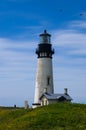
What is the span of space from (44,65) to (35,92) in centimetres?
435

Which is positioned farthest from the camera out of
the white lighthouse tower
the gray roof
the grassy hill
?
the white lighthouse tower

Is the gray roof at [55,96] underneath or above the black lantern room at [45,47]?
underneath

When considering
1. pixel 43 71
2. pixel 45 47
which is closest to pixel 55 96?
pixel 43 71

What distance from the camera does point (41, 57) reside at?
205ft

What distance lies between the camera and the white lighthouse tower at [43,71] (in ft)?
201

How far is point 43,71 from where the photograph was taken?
202 ft

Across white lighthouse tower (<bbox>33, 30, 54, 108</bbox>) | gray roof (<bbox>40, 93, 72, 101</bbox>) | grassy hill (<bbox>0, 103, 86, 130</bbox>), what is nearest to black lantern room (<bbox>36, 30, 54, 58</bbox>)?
white lighthouse tower (<bbox>33, 30, 54, 108</bbox>)

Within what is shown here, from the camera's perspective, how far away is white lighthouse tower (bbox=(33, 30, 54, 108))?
61.3 metres

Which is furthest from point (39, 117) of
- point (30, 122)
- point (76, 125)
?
point (76, 125)

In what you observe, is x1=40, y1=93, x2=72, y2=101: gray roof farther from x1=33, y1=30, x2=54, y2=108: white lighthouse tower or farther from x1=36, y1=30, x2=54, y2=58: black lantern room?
x1=36, y1=30, x2=54, y2=58: black lantern room

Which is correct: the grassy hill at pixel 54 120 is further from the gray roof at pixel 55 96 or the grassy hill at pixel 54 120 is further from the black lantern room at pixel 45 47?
the black lantern room at pixel 45 47

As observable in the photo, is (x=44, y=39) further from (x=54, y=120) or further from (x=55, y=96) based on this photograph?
(x=54, y=120)

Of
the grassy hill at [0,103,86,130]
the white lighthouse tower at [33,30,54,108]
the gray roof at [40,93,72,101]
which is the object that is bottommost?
the grassy hill at [0,103,86,130]

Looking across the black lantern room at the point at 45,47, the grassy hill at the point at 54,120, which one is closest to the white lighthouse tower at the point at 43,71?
the black lantern room at the point at 45,47
